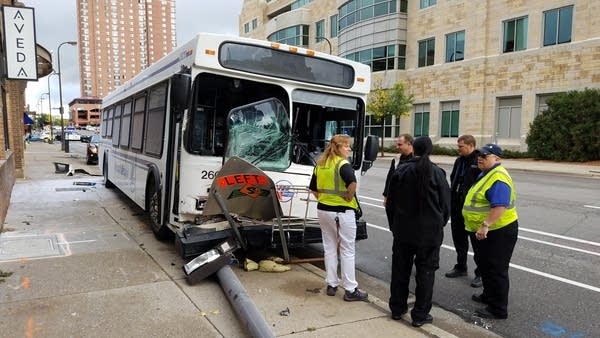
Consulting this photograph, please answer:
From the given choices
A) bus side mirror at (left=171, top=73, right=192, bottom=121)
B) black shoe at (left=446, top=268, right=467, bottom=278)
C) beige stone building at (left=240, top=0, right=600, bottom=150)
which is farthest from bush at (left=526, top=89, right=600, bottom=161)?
bus side mirror at (left=171, top=73, right=192, bottom=121)

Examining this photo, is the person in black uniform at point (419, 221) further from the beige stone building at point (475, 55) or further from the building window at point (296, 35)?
the building window at point (296, 35)

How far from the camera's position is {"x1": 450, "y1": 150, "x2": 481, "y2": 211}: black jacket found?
5.45m

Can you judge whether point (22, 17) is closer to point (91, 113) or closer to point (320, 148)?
point (320, 148)

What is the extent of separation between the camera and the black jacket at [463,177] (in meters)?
5.45

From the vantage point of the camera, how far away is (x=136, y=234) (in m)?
7.65

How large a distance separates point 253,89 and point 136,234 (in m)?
3.23

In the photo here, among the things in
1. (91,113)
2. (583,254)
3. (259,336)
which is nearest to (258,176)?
(259,336)

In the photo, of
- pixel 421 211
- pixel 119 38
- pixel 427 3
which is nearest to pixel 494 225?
pixel 421 211

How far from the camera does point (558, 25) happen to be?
28.5 m

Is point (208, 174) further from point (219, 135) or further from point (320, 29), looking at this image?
point (320, 29)

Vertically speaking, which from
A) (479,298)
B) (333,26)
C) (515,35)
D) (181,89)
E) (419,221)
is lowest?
(479,298)

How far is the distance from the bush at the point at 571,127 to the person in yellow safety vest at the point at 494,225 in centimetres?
2506

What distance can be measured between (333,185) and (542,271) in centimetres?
337

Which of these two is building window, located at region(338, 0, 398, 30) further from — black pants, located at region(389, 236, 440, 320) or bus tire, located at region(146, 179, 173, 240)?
black pants, located at region(389, 236, 440, 320)
